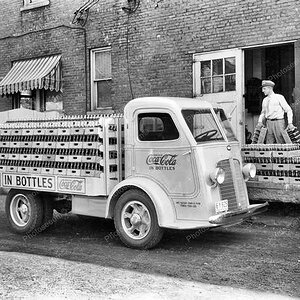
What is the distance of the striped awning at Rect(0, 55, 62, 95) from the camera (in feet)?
48.8

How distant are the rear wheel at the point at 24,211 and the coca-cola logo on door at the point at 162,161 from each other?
2.25 metres

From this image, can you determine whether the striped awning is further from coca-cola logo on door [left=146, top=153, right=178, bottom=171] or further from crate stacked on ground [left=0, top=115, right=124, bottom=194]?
coca-cola logo on door [left=146, top=153, right=178, bottom=171]

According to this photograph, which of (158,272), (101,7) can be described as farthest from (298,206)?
(101,7)

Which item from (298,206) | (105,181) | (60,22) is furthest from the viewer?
(60,22)

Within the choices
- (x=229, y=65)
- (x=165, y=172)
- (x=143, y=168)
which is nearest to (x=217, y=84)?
(x=229, y=65)

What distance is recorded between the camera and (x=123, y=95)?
13.8m

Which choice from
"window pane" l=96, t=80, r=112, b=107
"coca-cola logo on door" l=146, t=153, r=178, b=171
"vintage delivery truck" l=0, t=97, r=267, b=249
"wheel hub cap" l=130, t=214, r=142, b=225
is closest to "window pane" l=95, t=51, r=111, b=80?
"window pane" l=96, t=80, r=112, b=107

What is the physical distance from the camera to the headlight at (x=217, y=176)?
6988 mm

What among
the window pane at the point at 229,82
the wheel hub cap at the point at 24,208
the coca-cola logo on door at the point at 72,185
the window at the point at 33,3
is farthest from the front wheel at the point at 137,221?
the window at the point at 33,3

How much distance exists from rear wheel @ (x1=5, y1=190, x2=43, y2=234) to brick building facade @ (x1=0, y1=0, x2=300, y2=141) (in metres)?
5.35

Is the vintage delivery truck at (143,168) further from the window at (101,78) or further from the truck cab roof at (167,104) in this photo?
the window at (101,78)

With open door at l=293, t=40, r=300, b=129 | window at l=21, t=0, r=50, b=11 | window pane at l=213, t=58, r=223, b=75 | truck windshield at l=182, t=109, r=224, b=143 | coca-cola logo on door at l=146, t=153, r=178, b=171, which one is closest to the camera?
coca-cola logo on door at l=146, t=153, r=178, b=171

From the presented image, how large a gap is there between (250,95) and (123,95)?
332 cm

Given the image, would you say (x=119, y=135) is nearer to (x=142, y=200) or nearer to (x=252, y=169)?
(x=142, y=200)
